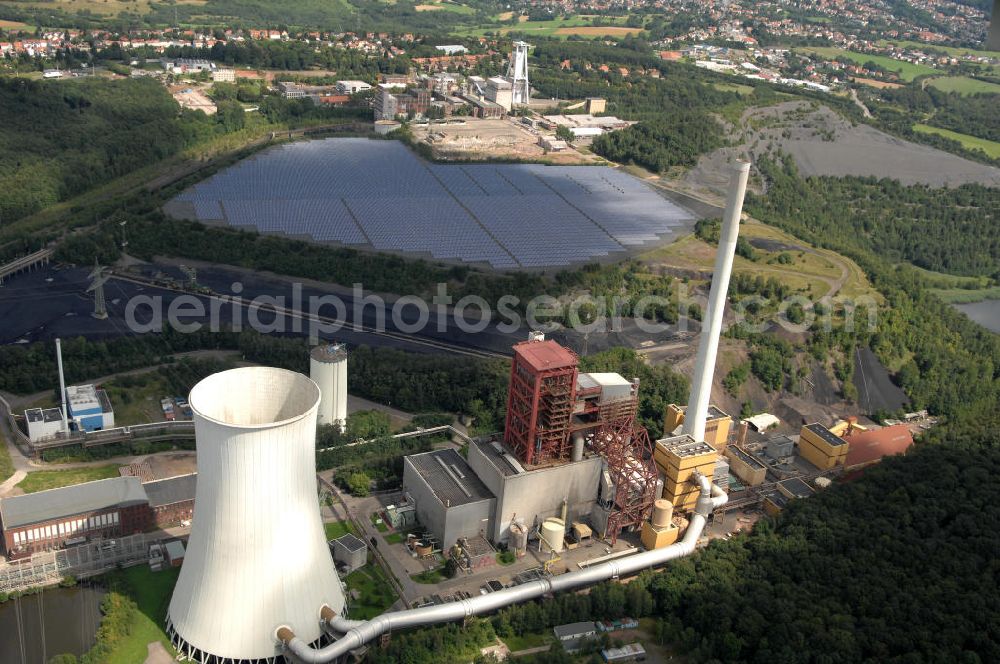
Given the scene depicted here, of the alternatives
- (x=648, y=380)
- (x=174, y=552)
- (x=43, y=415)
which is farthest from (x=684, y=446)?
(x=43, y=415)

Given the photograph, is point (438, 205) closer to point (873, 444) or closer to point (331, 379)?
point (331, 379)

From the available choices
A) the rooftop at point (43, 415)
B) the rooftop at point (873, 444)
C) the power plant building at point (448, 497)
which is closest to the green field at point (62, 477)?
the rooftop at point (43, 415)

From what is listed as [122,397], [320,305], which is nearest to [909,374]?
[320,305]

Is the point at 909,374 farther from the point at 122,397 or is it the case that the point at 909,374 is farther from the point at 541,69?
the point at 541,69

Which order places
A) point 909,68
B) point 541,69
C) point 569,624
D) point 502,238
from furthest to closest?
point 909,68 → point 541,69 → point 502,238 → point 569,624

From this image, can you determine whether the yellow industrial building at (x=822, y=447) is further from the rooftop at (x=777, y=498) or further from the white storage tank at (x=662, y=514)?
the white storage tank at (x=662, y=514)
